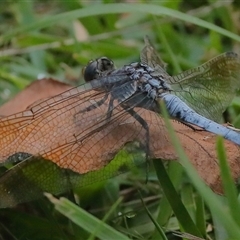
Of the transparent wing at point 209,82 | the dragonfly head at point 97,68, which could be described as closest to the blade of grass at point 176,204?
the transparent wing at point 209,82

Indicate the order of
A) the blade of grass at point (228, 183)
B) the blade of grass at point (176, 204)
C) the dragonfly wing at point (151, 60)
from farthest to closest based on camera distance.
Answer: the dragonfly wing at point (151, 60), the blade of grass at point (176, 204), the blade of grass at point (228, 183)

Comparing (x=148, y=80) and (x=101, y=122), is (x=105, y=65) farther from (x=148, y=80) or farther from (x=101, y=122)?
(x=101, y=122)

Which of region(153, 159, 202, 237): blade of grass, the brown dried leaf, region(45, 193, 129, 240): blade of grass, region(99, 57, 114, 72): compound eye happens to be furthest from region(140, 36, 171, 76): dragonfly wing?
region(45, 193, 129, 240): blade of grass

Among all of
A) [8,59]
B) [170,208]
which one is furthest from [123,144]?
[8,59]

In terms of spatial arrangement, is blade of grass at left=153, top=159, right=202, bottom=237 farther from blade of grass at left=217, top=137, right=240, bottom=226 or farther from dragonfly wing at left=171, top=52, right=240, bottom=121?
A: dragonfly wing at left=171, top=52, right=240, bottom=121

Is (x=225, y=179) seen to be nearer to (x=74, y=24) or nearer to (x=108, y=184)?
(x=108, y=184)

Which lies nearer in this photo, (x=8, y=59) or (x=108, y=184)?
(x=108, y=184)

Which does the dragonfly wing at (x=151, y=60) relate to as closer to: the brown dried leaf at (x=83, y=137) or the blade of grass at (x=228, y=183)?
the brown dried leaf at (x=83, y=137)

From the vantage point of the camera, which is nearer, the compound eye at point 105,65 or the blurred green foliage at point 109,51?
the blurred green foliage at point 109,51

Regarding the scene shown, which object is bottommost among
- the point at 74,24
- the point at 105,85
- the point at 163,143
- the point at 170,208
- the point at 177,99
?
the point at 170,208
